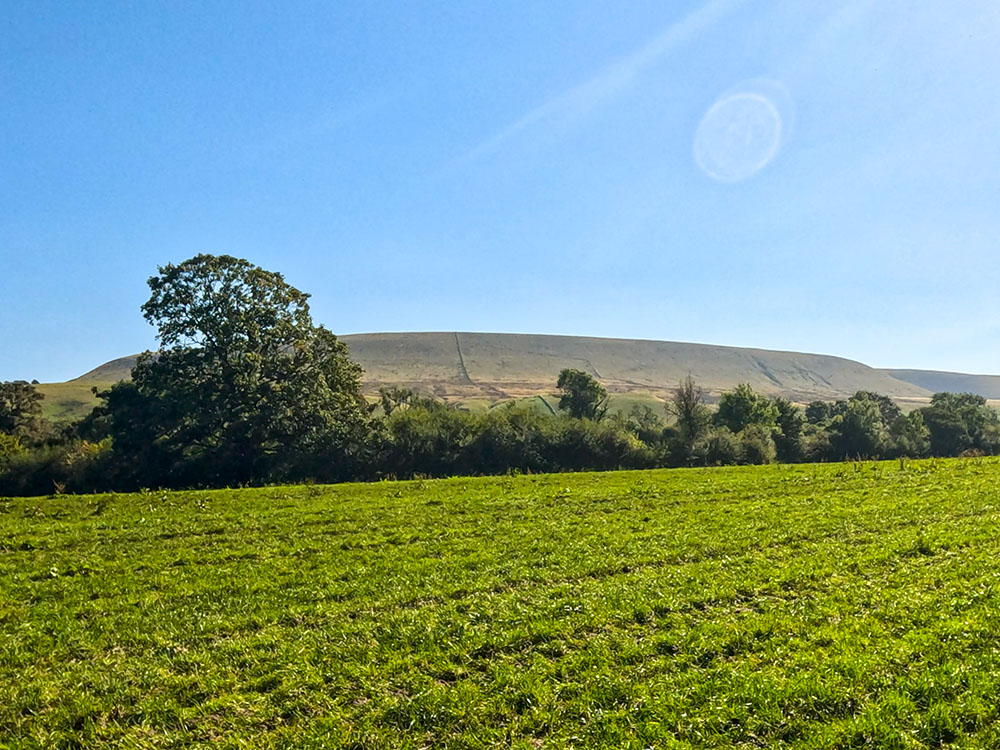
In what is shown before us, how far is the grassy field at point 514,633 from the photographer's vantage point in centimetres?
714

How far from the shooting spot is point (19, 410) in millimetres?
66375

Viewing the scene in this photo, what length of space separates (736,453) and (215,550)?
→ 59.2 metres

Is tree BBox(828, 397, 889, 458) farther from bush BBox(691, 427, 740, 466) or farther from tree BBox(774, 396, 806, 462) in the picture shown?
bush BBox(691, 427, 740, 466)

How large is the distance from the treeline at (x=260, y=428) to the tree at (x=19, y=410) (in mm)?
195

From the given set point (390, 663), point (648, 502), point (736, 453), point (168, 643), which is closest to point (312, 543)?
point (168, 643)

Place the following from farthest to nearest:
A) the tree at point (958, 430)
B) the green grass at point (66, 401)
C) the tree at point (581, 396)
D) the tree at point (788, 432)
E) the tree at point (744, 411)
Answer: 1. the green grass at point (66, 401)
2. the tree at point (581, 396)
3. the tree at point (958, 430)
4. the tree at point (744, 411)
5. the tree at point (788, 432)

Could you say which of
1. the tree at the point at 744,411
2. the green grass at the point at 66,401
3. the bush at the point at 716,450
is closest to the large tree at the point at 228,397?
the bush at the point at 716,450

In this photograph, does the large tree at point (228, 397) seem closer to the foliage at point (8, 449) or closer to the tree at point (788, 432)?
the foliage at point (8, 449)

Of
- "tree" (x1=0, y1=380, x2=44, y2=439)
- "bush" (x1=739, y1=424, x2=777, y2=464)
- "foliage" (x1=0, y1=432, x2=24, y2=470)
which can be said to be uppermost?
"tree" (x1=0, y1=380, x2=44, y2=439)

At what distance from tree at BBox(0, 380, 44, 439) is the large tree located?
2458 centimetres

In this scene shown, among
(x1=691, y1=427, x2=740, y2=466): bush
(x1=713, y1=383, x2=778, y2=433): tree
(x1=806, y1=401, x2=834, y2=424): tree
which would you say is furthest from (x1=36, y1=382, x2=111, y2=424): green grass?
(x1=806, y1=401, x2=834, y2=424): tree

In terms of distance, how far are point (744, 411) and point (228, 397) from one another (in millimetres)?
66362

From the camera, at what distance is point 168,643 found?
10.3 m

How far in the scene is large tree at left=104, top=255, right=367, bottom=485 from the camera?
155 feet
